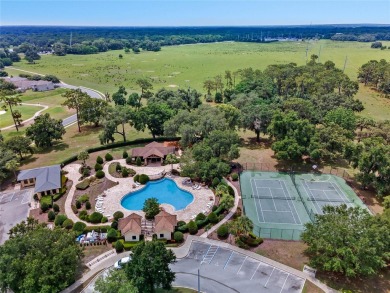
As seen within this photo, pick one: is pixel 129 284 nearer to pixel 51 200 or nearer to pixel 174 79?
pixel 51 200

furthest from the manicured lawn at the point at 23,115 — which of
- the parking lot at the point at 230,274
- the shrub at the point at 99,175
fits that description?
the parking lot at the point at 230,274

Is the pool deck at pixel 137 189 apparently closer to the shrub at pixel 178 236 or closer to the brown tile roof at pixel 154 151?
the brown tile roof at pixel 154 151

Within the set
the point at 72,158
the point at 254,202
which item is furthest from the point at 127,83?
the point at 254,202

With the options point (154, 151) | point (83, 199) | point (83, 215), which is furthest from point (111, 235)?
point (154, 151)

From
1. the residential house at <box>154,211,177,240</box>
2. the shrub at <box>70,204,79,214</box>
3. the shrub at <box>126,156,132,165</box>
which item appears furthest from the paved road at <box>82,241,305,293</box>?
the shrub at <box>126,156,132,165</box>

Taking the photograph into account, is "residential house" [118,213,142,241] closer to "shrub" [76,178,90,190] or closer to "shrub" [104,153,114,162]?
"shrub" [76,178,90,190]

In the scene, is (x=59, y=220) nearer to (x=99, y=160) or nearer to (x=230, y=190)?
(x=99, y=160)
